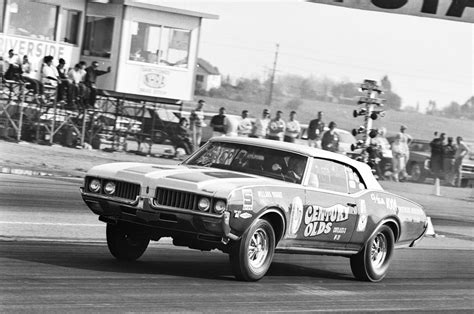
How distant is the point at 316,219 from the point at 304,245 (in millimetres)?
276

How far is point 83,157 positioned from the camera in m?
22.7

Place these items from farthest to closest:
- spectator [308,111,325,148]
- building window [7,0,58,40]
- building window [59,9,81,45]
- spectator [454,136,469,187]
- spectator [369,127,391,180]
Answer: spectator [454,136,469,187], building window [59,9,81,45], spectator [369,127,391,180], building window [7,0,58,40], spectator [308,111,325,148]

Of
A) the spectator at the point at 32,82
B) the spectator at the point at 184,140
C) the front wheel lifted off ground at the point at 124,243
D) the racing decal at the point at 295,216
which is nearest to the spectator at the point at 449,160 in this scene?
the spectator at the point at 184,140

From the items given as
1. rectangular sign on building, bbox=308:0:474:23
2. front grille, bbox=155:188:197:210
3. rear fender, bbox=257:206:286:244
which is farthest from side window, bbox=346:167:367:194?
rectangular sign on building, bbox=308:0:474:23

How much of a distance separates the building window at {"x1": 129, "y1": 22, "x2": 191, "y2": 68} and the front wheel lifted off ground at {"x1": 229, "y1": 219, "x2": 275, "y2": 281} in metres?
20.4

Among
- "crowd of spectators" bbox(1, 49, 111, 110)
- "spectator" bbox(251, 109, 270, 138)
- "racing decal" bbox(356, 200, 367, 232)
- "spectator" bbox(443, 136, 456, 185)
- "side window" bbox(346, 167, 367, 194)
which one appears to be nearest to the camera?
"racing decal" bbox(356, 200, 367, 232)

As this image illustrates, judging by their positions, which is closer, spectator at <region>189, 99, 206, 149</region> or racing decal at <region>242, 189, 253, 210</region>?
racing decal at <region>242, 189, 253, 210</region>

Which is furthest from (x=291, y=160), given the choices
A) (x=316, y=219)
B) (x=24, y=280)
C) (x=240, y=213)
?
(x=24, y=280)

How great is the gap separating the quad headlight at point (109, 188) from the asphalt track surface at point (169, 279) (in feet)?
2.13

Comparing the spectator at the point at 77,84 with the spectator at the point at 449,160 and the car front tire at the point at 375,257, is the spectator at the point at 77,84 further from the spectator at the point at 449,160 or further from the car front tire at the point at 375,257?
the car front tire at the point at 375,257

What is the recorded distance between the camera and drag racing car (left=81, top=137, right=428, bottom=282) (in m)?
8.30

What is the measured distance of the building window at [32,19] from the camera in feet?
86.1

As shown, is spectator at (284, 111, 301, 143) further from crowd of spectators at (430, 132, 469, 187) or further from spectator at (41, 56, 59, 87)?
crowd of spectators at (430, 132, 469, 187)

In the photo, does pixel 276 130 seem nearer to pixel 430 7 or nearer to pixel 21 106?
pixel 430 7
